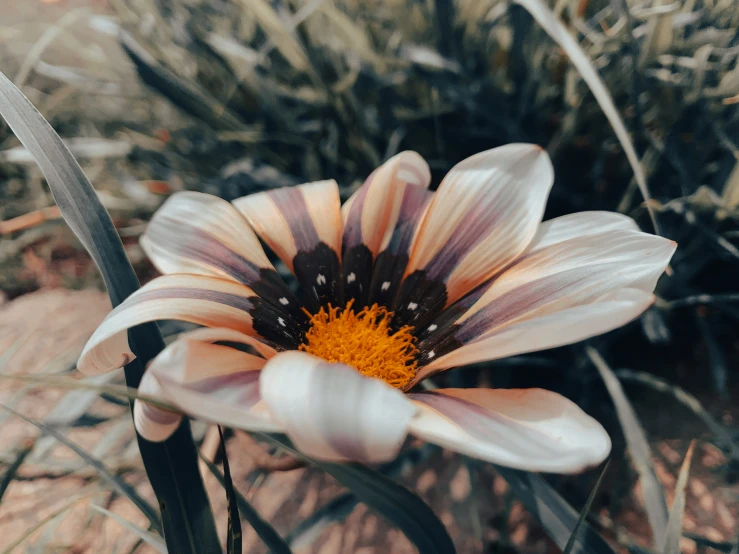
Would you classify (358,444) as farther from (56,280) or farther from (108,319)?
(56,280)

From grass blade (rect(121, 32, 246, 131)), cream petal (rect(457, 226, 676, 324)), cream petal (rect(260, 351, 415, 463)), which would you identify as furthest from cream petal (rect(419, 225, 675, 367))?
grass blade (rect(121, 32, 246, 131))

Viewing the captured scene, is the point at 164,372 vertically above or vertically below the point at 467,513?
above

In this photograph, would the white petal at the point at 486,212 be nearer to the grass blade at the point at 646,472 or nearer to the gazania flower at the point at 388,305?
the gazania flower at the point at 388,305

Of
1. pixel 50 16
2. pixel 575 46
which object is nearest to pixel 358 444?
pixel 575 46

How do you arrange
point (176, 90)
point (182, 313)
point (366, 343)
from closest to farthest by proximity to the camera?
point (182, 313) → point (366, 343) → point (176, 90)

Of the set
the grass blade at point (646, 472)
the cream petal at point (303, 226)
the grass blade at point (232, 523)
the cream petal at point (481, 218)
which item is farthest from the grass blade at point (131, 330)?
the grass blade at point (646, 472)

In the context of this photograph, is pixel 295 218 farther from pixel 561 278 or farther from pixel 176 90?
pixel 176 90

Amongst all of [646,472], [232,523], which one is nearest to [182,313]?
[232,523]
